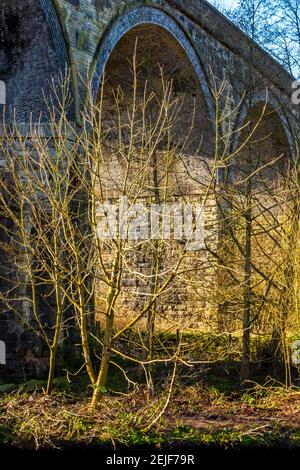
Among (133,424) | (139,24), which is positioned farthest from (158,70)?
(133,424)

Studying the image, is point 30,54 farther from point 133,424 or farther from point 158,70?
point 133,424

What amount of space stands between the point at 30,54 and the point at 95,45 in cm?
96

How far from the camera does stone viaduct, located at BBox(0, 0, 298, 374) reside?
8898 millimetres

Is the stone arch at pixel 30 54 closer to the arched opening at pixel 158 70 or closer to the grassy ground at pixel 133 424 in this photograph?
the arched opening at pixel 158 70

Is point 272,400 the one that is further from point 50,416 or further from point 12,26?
point 12,26

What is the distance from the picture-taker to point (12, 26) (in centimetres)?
950

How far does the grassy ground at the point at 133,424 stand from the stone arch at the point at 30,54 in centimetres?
473

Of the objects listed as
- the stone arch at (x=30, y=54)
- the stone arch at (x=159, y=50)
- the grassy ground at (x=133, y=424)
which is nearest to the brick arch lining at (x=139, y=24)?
the stone arch at (x=159, y=50)

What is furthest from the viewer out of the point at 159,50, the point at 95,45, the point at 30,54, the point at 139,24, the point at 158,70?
the point at 158,70

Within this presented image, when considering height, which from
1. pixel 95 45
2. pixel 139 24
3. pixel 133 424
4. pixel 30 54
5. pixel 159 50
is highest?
pixel 139 24

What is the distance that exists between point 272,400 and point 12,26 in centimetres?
653

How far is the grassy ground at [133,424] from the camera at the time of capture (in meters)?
4.86

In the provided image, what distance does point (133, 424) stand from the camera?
5.12 m
